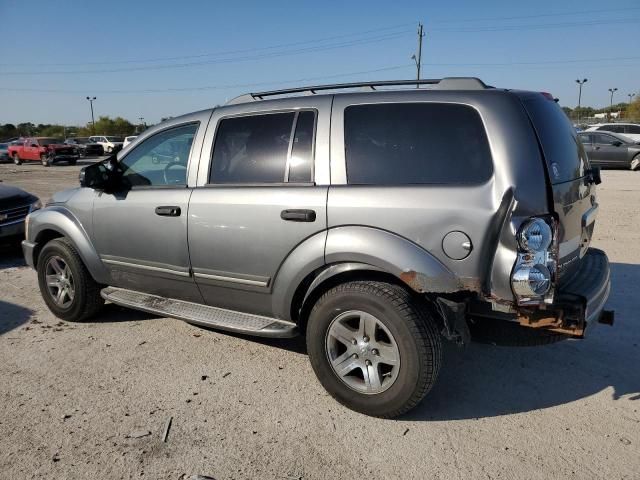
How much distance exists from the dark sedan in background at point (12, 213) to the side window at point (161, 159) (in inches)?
161

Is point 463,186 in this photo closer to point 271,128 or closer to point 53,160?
point 271,128

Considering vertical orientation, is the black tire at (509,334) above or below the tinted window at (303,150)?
below

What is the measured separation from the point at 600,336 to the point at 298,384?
8.41 feet

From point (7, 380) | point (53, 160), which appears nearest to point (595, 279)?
point (7, 380)

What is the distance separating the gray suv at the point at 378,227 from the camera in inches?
104

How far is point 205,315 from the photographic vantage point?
144 inches

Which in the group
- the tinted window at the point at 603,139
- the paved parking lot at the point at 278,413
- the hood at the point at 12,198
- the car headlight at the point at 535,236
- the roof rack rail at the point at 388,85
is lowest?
the paved parking lot at the point at 278,413

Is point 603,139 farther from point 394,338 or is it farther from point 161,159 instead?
point 394,338

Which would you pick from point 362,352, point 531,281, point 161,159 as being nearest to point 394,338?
point 362,352

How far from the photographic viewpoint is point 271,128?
11.3 ft

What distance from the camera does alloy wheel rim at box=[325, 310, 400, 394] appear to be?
Result: 293 centimetres

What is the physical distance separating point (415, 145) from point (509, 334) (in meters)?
1.22

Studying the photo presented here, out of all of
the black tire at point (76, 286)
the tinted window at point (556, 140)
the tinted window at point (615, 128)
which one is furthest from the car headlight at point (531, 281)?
the tinted window at point (615, 128)

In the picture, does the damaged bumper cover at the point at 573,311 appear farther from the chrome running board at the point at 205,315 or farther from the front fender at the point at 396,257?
the chrome running board at the point at 205,315
